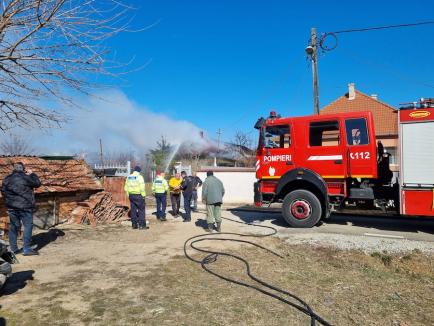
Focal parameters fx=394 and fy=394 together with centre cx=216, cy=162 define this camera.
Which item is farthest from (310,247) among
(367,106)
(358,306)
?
(367,106)

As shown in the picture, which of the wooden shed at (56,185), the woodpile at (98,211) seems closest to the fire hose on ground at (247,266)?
the woodpile at (98,211)

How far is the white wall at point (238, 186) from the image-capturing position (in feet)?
63.8

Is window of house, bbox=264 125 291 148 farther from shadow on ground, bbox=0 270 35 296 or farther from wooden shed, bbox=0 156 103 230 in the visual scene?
shadow on ground, bbox=0 270 35 296

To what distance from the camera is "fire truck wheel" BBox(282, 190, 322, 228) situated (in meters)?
9.55

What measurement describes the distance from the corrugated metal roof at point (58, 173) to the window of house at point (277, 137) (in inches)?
211

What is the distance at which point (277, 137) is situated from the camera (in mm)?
10250

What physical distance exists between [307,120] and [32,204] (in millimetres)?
6453

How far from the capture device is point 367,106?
30.3m

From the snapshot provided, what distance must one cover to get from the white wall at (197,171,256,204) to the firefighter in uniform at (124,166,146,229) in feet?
29.4

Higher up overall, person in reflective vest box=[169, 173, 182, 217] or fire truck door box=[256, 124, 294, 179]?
fire truck door box=[256, 124, 294, 179]

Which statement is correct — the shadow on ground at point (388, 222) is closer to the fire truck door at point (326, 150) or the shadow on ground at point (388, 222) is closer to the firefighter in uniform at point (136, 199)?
the fire truck door at point (326, 150)

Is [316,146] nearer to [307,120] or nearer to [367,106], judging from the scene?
[307,120]

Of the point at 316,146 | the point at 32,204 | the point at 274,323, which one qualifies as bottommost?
the point at 274,323

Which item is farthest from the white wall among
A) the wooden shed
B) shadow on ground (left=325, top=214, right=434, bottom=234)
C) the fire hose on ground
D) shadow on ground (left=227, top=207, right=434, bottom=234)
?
the fire hose on ground
